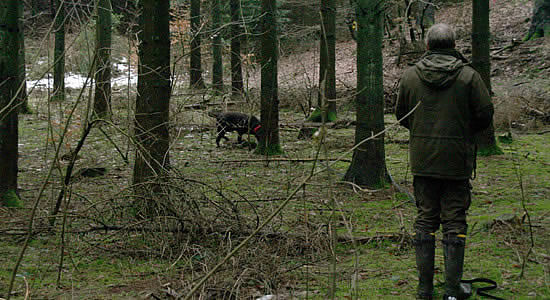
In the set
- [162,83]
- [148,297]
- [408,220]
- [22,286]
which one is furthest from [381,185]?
[22,286]

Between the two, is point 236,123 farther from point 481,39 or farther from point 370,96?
point 481,39

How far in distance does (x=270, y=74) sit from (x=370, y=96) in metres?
3.31

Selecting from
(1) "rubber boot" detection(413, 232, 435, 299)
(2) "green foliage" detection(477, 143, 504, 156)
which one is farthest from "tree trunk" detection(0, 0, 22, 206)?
(2) "green foliage" detection(477, 143, 504, 156)

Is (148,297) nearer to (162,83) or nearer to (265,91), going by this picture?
(162,83)

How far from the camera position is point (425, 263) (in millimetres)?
4277

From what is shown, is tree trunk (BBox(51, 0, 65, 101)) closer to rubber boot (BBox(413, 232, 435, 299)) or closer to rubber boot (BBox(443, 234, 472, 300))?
rubber boot (BBox(413, 232, 435, 299))

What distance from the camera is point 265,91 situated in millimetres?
11453

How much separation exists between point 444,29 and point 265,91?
7260 millimetres

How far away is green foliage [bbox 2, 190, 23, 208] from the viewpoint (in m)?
6.96

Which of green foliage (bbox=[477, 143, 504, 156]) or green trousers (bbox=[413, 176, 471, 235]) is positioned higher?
green foliage (bbox=[477, 143, 504, 156])

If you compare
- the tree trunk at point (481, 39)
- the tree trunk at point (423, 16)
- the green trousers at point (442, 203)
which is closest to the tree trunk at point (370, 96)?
the tree trunk at point (481, 39)

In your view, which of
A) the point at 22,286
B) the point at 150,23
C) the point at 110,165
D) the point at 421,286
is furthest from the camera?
the point at 110,165

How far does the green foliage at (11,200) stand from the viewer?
22.9 ft

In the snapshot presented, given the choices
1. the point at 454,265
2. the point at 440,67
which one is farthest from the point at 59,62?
the point at 454,265
